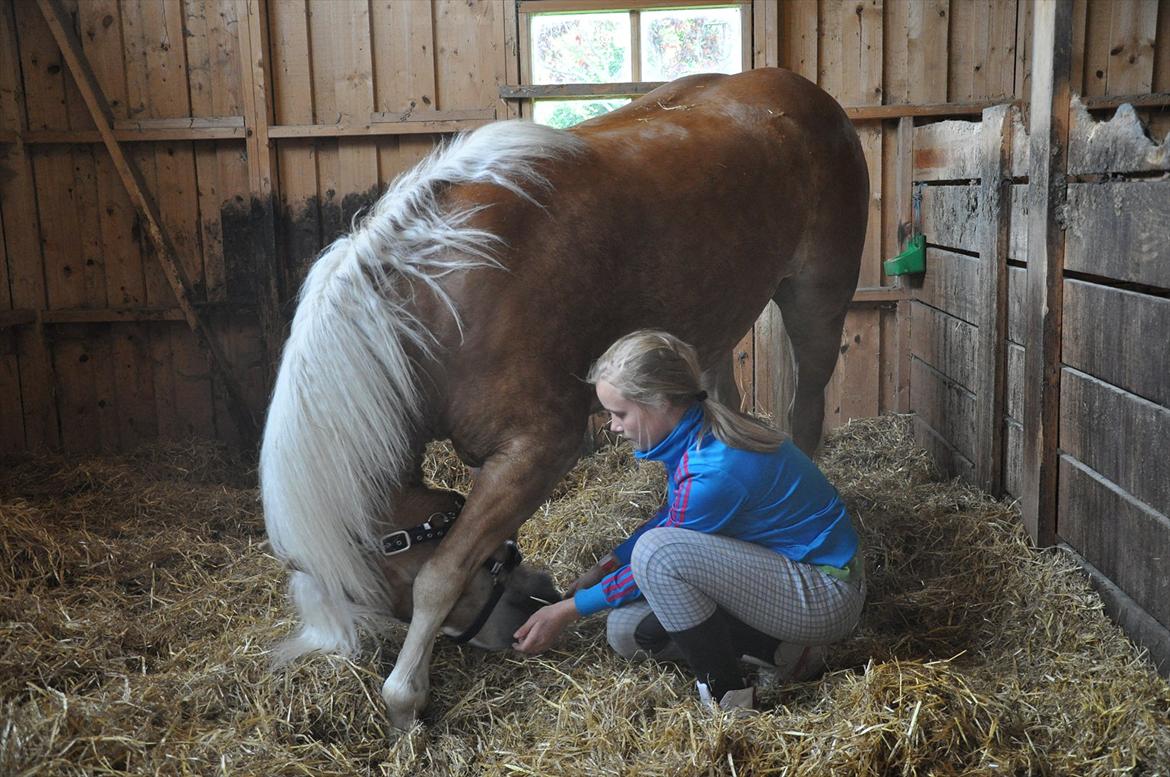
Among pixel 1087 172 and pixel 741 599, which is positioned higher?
pixel 1087 172

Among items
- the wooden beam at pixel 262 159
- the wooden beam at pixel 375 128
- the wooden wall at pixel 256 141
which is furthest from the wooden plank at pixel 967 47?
the wooden beam at pixel 262 159

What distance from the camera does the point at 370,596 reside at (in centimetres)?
237

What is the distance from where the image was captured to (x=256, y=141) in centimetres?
466

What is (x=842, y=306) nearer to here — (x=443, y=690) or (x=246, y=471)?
(x=443, y=690)

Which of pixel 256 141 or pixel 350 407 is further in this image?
pixel 256 141

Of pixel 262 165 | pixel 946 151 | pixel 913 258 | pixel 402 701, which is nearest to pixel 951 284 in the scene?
pixel 913 258

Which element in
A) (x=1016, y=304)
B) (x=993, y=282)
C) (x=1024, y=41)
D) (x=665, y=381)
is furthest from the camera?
(x=1024, y=41)

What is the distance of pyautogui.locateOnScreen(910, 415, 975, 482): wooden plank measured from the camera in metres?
3.79

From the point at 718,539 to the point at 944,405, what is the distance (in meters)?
2.08

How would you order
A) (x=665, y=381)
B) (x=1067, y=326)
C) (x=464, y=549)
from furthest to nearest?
(x=1067, y=326) → (x=464, y=549) → (x=665, y=381)

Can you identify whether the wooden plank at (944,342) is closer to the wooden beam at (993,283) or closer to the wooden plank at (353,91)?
the wooden beam at (993,283)

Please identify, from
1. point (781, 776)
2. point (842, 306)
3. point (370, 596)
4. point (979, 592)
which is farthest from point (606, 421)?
point (781, 776)

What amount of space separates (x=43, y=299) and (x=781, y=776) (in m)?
4.19

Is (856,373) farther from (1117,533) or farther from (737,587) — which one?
(737,587)
